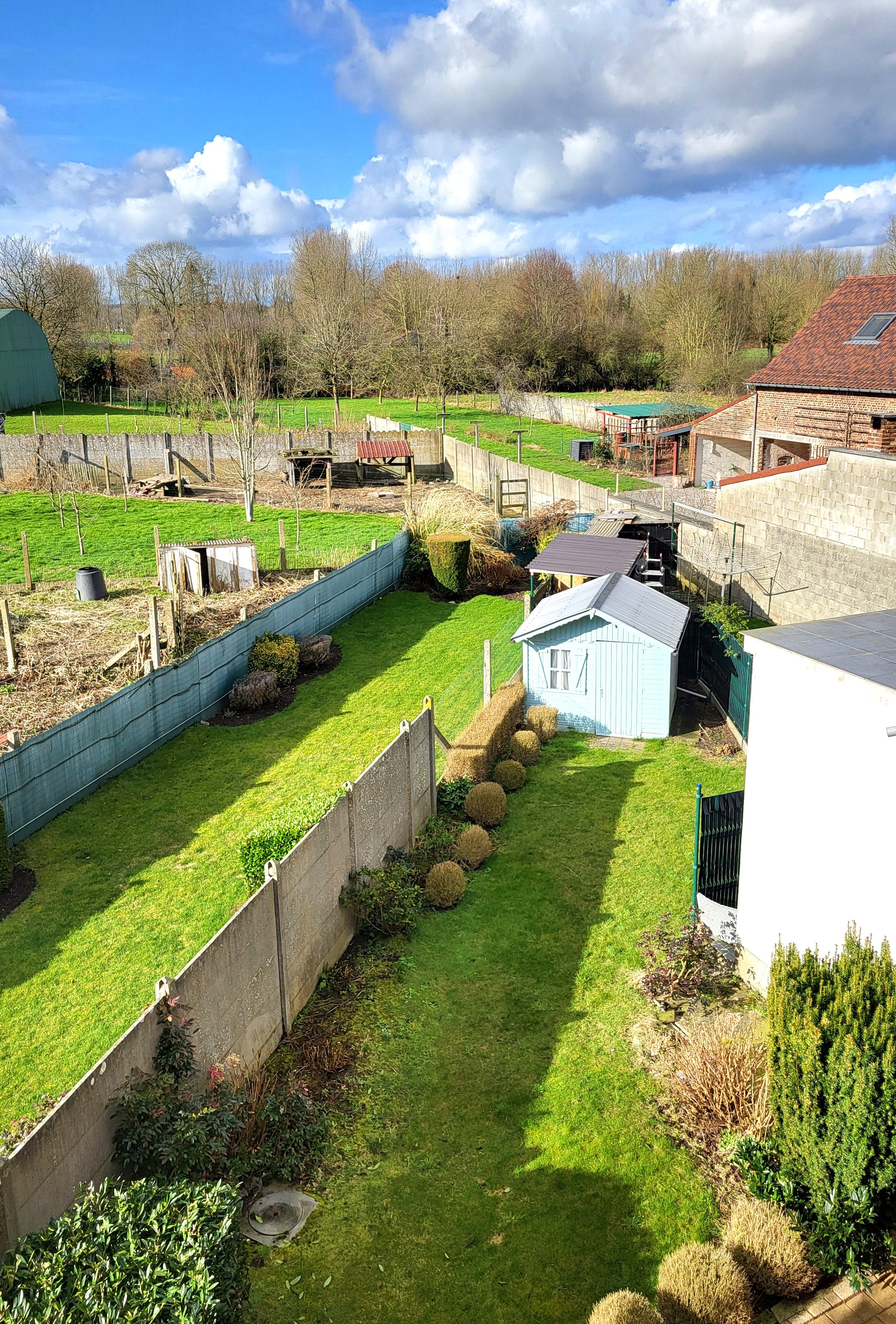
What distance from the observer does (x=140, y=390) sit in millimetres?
63250

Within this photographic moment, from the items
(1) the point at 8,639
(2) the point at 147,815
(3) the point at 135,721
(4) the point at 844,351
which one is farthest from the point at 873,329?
(2) the point at 147,815

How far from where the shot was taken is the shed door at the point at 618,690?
1608 cm

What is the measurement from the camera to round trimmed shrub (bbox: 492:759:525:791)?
46.6 ft

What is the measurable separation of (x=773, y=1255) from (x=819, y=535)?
15.7 metres

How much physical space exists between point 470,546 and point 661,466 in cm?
1946

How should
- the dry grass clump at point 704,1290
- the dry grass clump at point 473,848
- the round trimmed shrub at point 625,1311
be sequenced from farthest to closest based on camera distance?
1. the dry grass clump at point 473,848
2. the dry grass clump at point 704,1290
3. the round trimmed shrub at point 625,1311

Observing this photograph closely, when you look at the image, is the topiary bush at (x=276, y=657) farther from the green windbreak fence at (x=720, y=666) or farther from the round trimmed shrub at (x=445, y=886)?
the round trimmed shrub at (x=445, y=886)

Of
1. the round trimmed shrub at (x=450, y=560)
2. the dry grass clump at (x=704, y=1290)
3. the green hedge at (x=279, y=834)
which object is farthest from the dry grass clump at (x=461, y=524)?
the dry grass clump at (x=704, y=1290)

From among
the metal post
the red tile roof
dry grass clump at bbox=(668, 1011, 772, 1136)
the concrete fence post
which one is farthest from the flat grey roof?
the red tile roof

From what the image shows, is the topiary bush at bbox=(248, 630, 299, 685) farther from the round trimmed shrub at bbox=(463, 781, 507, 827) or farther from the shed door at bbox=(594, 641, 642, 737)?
the round trimmed shrub at bbox=(463, 781, 507, 827)

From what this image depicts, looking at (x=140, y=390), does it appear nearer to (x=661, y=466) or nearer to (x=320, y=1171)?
(x=661, y=466)

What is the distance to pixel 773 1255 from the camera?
6117mm

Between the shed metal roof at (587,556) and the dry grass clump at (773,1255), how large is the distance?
43.5ft

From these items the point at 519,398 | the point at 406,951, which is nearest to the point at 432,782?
the point at 406,951
